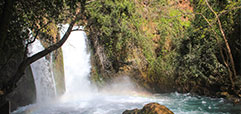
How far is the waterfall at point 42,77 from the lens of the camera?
8.71 metres

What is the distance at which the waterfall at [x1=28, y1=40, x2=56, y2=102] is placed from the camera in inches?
343

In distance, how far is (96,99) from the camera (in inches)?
344

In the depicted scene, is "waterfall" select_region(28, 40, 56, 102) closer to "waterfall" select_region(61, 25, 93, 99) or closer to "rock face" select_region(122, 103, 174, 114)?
"waterfall" select_region(61, 25, 93, 99)

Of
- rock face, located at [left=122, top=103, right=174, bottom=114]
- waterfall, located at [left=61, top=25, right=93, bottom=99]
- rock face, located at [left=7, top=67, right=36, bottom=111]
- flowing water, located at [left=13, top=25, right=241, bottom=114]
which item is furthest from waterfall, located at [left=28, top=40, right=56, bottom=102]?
rock face, located at [left=122, top=103, right=174, bottom=114]

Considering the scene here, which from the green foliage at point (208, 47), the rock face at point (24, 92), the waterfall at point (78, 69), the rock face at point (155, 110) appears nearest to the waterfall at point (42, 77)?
the rock face at point (24, 92)

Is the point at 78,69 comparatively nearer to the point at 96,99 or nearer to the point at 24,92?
the point at 96,99

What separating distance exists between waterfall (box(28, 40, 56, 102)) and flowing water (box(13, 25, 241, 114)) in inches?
14.8

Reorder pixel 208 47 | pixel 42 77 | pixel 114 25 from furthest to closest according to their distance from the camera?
pixel 114 25 < pixel 42 77 < pixel 208 47

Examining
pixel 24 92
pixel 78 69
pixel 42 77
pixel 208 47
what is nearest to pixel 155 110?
pixel 208 47

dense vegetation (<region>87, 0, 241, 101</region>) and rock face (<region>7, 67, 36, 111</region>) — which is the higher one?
dense vegetation (<region>87, 0, 241, 101</region>)

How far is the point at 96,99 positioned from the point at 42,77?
2.63 m

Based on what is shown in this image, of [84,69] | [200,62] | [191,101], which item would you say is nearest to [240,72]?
[200,62]

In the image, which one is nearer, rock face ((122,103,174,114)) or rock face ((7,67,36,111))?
rock face ((122,103,174,114))

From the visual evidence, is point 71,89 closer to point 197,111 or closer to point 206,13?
point 197,111
